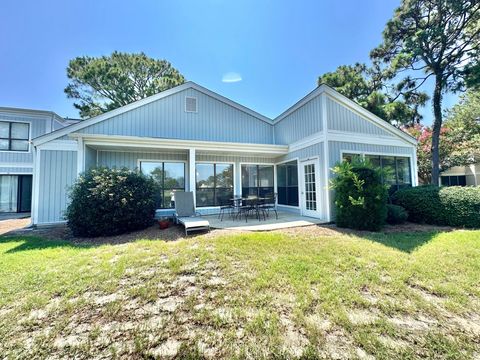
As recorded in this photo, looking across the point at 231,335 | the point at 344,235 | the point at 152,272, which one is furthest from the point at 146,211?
the point at 344,235

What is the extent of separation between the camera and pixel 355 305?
9.16 feet

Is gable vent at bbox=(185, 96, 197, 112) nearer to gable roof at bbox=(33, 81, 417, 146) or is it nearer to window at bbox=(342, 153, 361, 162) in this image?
gable roof at bbox=(33, 81, 417, 146)

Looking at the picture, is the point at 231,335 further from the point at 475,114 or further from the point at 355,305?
the point at 475,114

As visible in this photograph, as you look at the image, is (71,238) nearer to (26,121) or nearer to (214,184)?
(214,184)

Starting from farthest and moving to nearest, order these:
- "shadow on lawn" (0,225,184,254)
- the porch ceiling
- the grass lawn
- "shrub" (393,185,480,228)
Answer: the porch ceiling → "shrub" (393,185,480,228) → "shadow on lawn" (0,225,184,254) → the grass lawn

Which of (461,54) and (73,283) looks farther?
(461,54)

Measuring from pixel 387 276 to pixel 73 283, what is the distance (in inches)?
206

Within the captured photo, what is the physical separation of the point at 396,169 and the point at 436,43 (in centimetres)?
822

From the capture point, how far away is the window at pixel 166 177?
8992 mm

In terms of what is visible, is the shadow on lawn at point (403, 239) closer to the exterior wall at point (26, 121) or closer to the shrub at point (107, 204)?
the shrub at point (107, 204)

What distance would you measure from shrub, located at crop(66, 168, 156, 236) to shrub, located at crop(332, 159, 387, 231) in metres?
6.45

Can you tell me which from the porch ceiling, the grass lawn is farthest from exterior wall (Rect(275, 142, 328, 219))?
the grass lawn

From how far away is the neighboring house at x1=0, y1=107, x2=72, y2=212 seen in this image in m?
11.9

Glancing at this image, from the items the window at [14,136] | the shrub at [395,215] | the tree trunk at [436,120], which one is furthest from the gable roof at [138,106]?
the tree trunk at [436,120]
